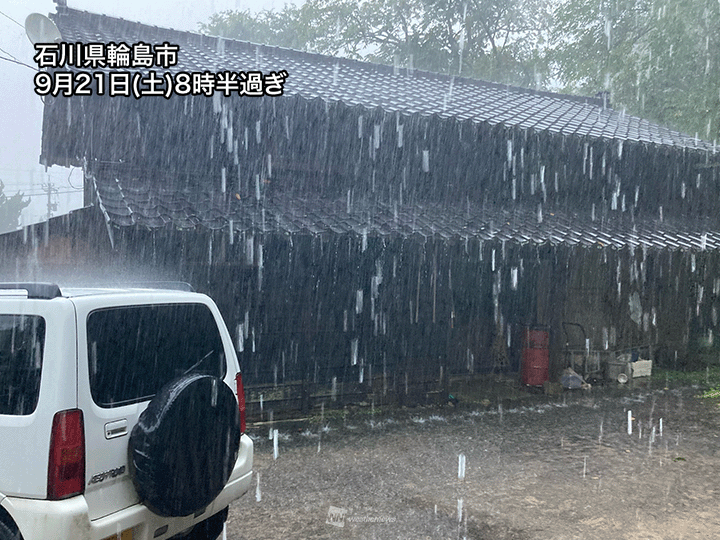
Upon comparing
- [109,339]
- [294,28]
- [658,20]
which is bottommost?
[109,339]

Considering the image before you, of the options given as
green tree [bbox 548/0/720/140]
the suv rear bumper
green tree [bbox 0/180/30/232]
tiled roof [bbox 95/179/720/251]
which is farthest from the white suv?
green tree [bbox 0/180/30/232]

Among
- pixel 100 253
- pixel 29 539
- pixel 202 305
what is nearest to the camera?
pixel 29 539

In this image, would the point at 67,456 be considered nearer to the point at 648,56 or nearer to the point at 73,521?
the point at 73,521

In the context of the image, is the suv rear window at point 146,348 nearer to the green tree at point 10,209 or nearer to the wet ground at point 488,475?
the wet ground at point 488,475

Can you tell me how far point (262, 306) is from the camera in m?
8.57

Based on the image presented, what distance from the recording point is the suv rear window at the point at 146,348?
9.21 ft

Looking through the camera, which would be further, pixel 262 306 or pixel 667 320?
pixel 667 320

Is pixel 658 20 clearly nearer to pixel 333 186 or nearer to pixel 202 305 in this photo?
pixel 333 186

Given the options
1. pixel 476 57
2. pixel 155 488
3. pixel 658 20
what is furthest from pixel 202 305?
pixel 476 57

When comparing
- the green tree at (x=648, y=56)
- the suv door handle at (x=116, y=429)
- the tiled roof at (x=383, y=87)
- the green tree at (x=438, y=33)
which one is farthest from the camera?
the green tree at (x=438, y=33)

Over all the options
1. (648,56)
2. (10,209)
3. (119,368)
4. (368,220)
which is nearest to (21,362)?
(119,368)

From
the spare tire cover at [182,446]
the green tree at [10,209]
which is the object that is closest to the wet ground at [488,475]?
the spare tire cover at [182,446]

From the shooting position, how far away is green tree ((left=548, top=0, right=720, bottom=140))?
16.0 metres

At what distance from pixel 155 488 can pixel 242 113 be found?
6675 mm
